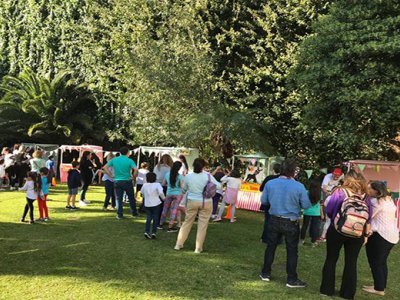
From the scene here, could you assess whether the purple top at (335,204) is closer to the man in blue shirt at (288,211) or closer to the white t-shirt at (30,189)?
the man in blue shirt at (288,211)

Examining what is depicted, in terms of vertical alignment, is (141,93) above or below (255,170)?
above

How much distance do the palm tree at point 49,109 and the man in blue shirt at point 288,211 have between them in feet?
58.1

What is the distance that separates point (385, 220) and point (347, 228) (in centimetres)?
86

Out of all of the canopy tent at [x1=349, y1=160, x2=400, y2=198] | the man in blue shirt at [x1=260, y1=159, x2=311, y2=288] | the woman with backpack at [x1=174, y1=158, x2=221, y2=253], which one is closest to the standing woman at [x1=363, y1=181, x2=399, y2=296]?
the man in blue shirt at [x1=260, y1=159, x2=311, y2=288]

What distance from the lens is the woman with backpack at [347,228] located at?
16.2 ft

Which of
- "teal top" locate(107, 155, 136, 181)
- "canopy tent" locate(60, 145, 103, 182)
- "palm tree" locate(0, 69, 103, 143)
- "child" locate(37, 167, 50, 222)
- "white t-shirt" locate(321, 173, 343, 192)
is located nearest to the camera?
"child" locate(37, 167, 50, 222)

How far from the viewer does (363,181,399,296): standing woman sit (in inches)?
215

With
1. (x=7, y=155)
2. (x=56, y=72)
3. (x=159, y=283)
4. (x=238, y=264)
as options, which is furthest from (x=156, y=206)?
(x=56, y=72)

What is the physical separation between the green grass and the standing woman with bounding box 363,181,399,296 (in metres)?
0.34

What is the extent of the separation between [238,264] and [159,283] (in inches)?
64.5

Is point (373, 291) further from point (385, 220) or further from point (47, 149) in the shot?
point (47, 149)

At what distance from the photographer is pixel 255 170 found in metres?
14.1

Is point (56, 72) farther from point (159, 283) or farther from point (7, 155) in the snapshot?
point (159, 283)

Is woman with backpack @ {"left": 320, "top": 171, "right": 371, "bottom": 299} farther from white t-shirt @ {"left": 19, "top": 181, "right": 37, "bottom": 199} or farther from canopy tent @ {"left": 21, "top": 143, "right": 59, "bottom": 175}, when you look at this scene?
canopy tent @ {"left": 21, "top": 143, "right": 59, "bottom": 175}
